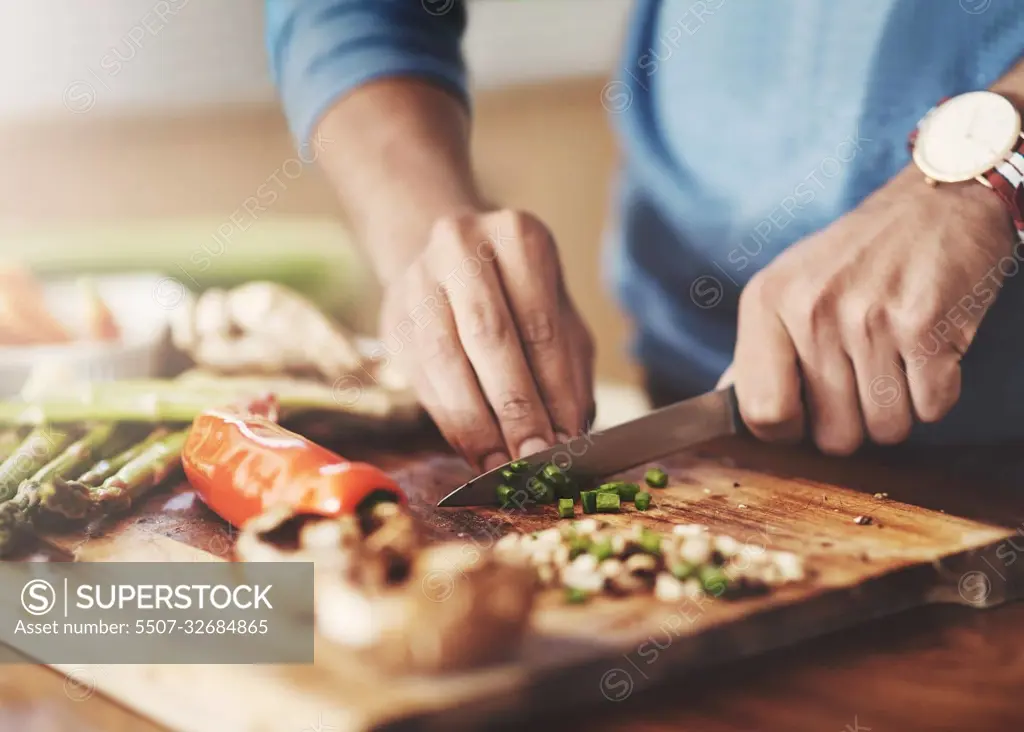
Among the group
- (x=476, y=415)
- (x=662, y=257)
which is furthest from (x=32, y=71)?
(x=662, y=257)

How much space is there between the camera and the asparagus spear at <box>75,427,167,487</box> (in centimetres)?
58

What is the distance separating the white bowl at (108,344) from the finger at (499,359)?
0.85 feet

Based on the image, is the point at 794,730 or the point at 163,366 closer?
the point at 794,730

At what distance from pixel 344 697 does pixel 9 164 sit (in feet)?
1.61

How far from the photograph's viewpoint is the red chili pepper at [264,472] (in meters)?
0.50

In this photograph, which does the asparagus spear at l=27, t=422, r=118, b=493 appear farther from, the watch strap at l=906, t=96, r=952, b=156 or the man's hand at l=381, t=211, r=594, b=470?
the watch strap at l=906, t=96, r=952, b=156

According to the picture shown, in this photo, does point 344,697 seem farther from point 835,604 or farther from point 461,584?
point 835,604

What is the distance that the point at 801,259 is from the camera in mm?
640

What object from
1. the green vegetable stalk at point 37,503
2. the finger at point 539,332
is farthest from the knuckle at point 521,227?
the green vegetable stalk at point 37,503

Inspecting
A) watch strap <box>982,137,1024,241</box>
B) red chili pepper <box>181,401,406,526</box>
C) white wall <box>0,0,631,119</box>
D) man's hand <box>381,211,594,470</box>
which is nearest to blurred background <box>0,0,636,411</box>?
white wall <box>0,0,631,119</box>

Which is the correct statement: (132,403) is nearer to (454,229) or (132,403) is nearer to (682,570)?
(454,229)

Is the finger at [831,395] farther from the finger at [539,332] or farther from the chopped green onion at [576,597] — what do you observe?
the chopped green onion at [576,597]

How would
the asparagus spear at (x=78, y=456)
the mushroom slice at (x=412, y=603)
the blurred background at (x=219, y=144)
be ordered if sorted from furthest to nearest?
the blurred background at (x=219, y=144) < the asparagus spear at (x=78, y=456) < the mushroom slice at (x=412, y=603)

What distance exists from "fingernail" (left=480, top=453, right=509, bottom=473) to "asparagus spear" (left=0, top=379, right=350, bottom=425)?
0.41 ft
